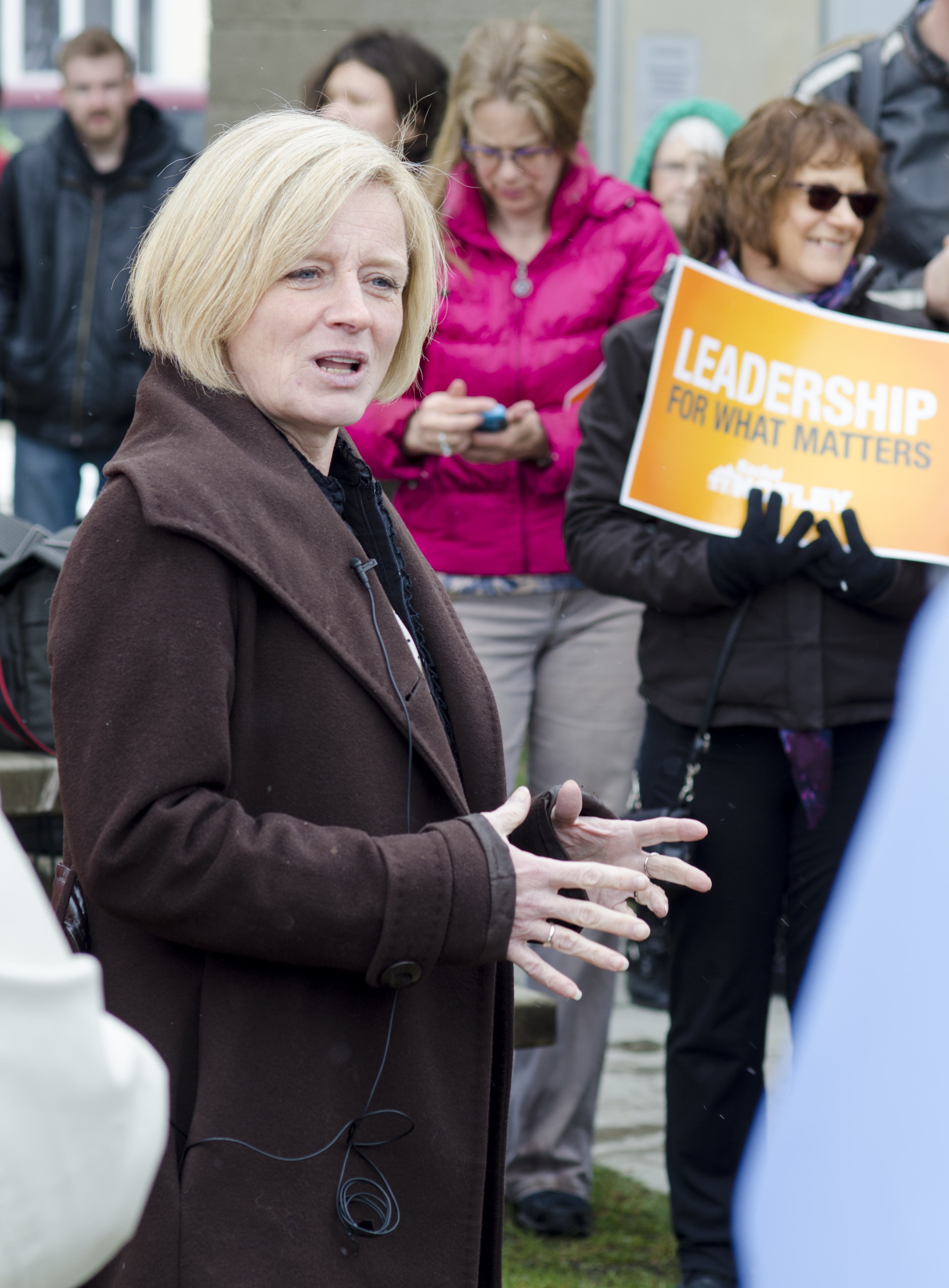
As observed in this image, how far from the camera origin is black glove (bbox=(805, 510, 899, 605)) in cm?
314

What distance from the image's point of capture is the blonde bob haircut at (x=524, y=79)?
365 centimetres

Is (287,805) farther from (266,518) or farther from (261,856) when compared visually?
(266,518)

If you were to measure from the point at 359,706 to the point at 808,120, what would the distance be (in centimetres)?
206

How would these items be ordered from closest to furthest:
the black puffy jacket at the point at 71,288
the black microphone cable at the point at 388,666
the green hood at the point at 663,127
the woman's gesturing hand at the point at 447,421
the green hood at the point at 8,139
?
the black microphone cable at the point at 388,666, the woman's gesturing hand at the point at 447,421, the black puffy jacket at the point at 71,288, the green hood at the point at 663,127, the green hood at the point at 8,139

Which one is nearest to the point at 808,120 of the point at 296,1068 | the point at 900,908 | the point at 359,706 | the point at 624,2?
the point at 359,706

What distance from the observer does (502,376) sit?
3.68 metres

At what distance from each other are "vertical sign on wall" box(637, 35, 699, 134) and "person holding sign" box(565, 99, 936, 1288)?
155 inches

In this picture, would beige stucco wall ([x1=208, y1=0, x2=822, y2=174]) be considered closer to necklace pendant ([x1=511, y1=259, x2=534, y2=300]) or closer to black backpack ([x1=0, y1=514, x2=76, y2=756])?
necklace pendant ([x1=511, y1=259, x2=534, y2=300])

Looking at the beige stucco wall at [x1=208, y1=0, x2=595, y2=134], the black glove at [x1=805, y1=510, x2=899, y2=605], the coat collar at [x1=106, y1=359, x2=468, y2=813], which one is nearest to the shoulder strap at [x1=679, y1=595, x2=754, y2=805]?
the black glove at [x1=805, y1=510, x2=899, y2=605]

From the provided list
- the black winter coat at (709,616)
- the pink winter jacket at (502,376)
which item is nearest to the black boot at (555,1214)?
the black winter coat at (709,616)

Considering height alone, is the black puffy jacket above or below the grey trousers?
above

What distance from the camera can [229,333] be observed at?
197 centimetres

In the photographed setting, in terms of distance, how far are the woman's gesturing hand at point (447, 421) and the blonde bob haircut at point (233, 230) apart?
1448 mm

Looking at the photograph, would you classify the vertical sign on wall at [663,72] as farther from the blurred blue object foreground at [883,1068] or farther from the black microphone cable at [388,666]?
the blurred blue object foreground at [883,1068]
